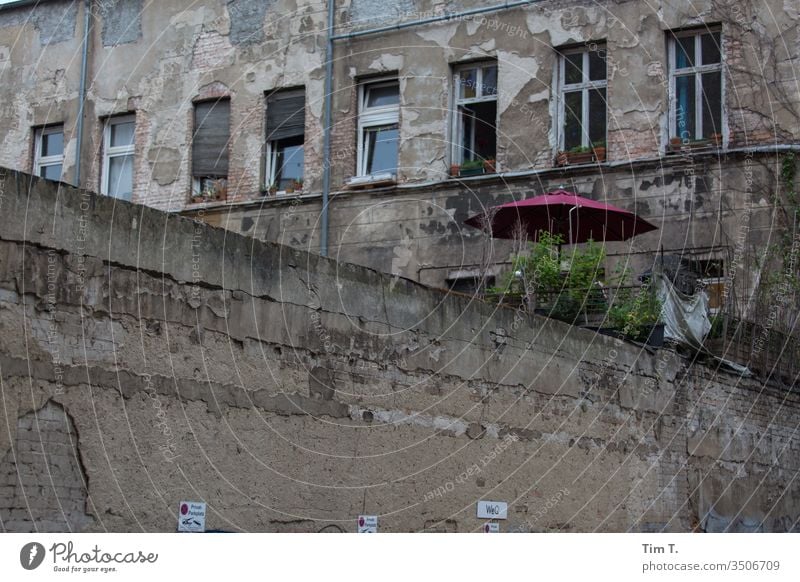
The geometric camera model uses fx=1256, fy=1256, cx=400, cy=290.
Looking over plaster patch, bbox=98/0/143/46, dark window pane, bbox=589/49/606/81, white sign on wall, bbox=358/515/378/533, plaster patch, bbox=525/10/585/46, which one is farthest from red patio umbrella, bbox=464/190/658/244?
plaster patch, bbox=98/0/143/46

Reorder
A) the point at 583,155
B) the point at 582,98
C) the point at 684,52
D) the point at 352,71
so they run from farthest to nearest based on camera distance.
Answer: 1. the point at 352,71
2. the point at 582,98
3. the point at 583,155
4. the point at 684,52

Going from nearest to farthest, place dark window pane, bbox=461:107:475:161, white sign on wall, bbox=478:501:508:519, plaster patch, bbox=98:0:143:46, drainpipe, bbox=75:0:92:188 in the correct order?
white sign on wall, bbox=478:501:508:519 < dark window pane, bbox=461:107:475:161 < drainpipe, bbox=75:0:92:188 < plaster patch, bbox=98:0:143:46

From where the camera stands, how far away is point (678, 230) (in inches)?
695

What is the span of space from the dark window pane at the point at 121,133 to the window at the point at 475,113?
617cm

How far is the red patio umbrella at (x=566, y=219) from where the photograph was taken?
16.2 metres

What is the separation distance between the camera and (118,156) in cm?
2225

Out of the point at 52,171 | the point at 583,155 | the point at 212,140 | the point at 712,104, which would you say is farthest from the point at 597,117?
the point at 52,171

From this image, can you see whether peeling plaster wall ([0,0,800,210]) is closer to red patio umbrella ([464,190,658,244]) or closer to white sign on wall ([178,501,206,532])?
red patio umbrella ([464,190,658,244])

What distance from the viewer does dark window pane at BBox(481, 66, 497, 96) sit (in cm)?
1953

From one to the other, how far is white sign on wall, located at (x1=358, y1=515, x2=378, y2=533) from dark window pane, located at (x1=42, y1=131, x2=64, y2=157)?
1497 centimetres

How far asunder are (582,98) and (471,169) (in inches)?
78.5

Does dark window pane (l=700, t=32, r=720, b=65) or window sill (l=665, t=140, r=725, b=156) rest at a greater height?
dark window pane (l=700, t=32, r=720, b=65)

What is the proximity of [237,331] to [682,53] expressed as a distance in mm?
11622

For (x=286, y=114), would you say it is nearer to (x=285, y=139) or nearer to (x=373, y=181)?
(x=285, y=139)
